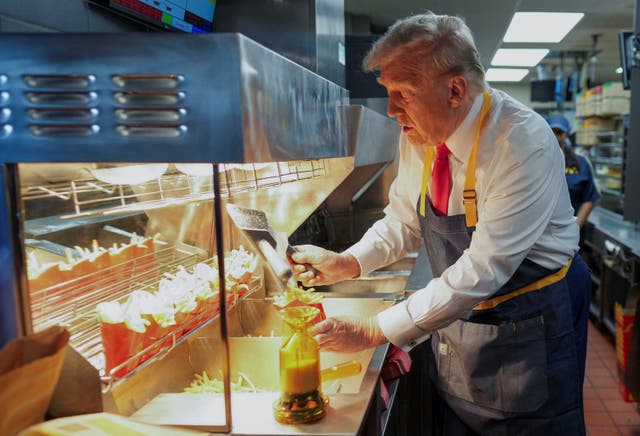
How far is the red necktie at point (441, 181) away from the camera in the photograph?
1.78 metres

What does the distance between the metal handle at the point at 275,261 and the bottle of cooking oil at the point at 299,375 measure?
0.12 meters

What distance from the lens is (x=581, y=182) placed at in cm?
479

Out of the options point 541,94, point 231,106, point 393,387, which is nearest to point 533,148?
point 393,387

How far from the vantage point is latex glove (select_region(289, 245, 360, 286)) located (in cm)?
180

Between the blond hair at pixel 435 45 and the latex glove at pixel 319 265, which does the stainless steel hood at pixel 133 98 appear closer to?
the blond hair at pixel 435 45

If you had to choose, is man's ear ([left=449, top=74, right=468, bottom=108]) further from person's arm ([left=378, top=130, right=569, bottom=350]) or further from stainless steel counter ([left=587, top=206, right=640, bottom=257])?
stainless steel counter ([left=587, top=206, right=640, bottom=257])

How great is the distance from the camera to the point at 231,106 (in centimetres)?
85

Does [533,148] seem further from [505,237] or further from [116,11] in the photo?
[116,11]

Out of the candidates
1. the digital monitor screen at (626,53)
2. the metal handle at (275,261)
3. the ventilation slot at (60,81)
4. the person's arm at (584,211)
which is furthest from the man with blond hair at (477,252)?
the person's arm at (584,211)

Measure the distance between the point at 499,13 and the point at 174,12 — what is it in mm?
3247

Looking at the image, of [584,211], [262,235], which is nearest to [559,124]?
[584,211]

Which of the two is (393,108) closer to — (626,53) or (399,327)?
(399,327)

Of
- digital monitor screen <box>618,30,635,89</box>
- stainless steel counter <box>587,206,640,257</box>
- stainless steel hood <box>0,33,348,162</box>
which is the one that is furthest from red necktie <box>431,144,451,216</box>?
stainless steel counter <box>587,206,640,257</box>

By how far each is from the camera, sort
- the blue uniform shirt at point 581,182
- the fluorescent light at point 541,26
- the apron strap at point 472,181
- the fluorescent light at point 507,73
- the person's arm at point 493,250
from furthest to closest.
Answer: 1. the fluorescent light at point 507,73
2. the fluorescent light at point 541,26
3. the blue uniform shirt at point 581,182
4. the apron strap at point 472,181
5. the person's arm at point 493,250
